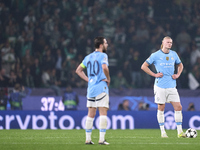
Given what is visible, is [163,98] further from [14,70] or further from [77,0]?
[77,0]

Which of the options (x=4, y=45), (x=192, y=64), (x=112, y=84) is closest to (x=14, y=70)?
(x=4, y=45)

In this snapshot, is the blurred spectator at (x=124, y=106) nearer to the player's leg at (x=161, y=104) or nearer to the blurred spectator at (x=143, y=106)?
the blurred spectator at (x=143, y=106)

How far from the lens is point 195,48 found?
63.5 ft

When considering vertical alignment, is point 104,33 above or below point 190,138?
above

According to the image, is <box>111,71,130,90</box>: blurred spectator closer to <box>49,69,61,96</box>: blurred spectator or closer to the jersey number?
<box>49,69,61,96</box>: blurred spectator

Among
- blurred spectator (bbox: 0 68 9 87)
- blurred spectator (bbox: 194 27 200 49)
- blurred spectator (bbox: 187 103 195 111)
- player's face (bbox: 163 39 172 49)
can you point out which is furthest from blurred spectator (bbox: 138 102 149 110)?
player's face (bbox: 163 39 172 49)

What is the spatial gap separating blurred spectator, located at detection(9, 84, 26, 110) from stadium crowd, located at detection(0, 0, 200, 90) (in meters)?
1.40

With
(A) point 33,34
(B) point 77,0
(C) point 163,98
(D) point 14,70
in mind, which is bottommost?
(C) point 163,98

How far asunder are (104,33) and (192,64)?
3841 millimetres

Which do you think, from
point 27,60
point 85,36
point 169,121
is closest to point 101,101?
point 169,121

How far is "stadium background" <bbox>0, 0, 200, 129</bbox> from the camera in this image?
17516 mm

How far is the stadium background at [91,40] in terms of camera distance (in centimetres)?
1752

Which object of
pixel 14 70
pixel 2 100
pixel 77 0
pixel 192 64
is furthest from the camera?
pixel 77 0

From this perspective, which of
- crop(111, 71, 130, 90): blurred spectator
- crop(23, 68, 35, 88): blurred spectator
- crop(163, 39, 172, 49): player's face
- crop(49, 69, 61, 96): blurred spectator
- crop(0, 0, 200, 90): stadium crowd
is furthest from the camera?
crop(0, 0, 200, 90): stadium crowd
